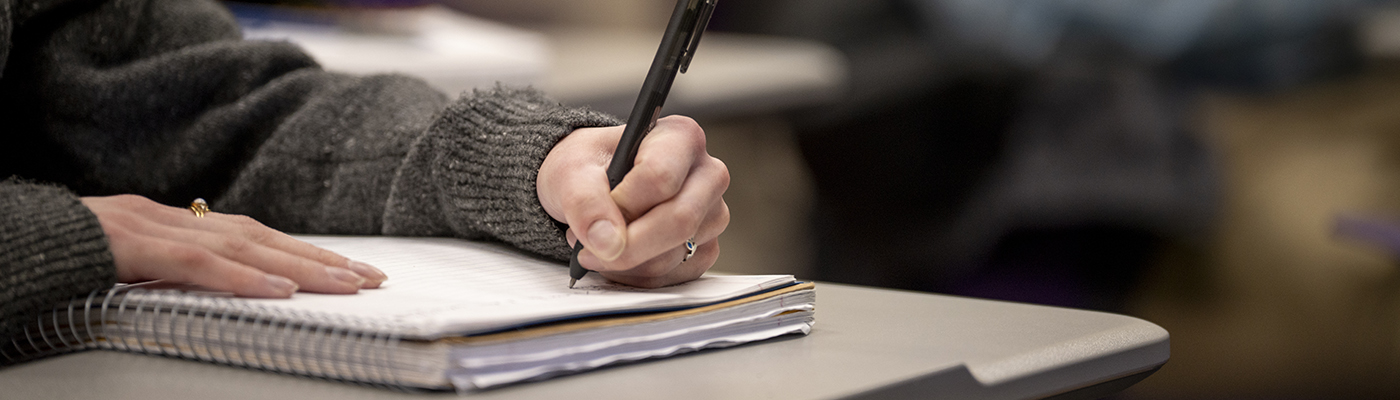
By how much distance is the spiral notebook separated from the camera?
0.82 feet

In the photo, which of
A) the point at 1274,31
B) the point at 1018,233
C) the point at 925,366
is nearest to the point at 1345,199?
the point at 1274,31

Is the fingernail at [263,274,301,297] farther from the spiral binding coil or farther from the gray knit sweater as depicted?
the gray knit sweater

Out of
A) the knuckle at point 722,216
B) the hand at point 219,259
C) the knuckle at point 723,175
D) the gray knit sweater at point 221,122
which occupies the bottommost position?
the gray knit sweater at point 221,122

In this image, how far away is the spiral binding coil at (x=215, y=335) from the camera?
0.25 m

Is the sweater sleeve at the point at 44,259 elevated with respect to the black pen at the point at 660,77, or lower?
lower

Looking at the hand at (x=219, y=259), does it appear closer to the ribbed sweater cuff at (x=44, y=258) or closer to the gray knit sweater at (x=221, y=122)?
the ribbed sweater cuff at (x=44, y=258)

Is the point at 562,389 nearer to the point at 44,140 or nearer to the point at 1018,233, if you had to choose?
the point at 44,140

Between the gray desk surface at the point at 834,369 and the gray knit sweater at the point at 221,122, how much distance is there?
18cm

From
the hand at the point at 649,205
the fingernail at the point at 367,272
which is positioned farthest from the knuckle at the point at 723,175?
the fingernail at the point at 367,272

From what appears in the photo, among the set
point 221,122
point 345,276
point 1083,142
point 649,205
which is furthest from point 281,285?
point 1083,142

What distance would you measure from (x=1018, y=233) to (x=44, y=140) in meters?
1.12

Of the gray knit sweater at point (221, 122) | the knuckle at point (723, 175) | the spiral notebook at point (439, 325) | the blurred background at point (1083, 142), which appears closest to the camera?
the spiral notebook at point (439, 325)

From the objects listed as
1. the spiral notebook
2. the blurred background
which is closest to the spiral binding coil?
the spiral notebook

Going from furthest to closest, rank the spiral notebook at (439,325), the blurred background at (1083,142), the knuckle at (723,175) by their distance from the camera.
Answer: the blurred background at (1083,142) < the knuckle at (723,175) < the spiral notebook at (439,325)
